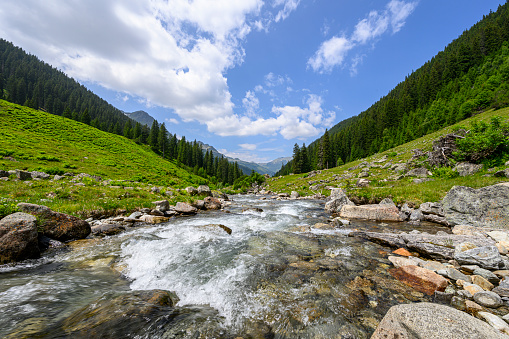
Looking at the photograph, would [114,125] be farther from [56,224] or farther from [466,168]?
[466,168]

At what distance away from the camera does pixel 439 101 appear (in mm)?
64000

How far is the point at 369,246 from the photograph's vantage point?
26.8ft

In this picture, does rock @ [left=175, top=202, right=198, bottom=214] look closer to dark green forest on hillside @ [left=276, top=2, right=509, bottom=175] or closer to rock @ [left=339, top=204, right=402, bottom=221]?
rock @ [left=339, top=204, right=402, bottom=221]

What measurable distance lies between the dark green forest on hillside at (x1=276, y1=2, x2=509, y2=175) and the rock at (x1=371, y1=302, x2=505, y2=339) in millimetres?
70851

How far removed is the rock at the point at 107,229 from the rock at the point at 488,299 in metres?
14.2

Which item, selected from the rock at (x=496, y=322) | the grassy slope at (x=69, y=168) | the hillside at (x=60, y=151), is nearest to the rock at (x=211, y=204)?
the grassy slope at (x=69, y=168)

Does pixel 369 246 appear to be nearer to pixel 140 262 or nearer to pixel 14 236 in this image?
pixel 140 262

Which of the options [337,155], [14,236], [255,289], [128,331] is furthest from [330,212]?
[337,155]

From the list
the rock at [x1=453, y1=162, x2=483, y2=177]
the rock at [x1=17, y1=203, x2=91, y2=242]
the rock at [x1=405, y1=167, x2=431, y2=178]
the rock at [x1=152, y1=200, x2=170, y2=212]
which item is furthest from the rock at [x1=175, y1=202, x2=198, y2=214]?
the rock at [x1=405, y1=167, x2=431, y2=178]

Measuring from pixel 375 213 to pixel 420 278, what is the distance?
902cm

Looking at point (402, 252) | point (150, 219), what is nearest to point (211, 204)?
point (150, 219)

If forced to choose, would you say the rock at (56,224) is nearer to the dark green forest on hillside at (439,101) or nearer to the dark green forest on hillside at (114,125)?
the dark green forest on hillside at (114,125)

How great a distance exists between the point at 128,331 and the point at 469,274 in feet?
29.3

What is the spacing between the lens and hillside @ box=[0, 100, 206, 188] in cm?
2886
